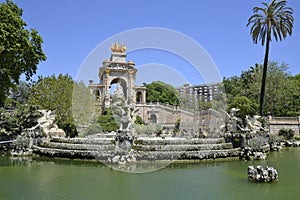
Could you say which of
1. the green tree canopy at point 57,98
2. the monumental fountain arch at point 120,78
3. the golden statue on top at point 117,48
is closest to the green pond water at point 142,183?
the green tree canopy at point 57,98

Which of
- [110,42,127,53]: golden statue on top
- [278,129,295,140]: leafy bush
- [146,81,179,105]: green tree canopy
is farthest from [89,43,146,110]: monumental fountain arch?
[278,129,295,140]: leafy bush

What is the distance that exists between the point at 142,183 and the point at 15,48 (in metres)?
15.6

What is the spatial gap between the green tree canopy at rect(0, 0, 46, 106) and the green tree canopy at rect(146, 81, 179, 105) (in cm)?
4187

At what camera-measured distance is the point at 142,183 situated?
8.77 m

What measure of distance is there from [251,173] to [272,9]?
19.1m

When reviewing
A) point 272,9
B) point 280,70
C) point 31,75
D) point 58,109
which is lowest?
point 58,109

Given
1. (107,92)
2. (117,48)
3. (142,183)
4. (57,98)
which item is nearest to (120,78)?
(107,92)

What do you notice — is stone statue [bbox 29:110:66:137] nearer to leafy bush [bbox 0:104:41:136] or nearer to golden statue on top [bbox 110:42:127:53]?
leafy bush [bbox 0:104:41:136]

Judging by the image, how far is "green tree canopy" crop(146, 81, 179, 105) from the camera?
64.4m

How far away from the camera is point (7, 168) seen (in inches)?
452

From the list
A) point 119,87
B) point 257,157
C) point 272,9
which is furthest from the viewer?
point 119,87

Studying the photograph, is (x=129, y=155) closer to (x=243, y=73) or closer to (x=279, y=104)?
(x=279, y=104)

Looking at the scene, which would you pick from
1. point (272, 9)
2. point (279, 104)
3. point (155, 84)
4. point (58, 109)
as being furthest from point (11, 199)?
point (155, 84)

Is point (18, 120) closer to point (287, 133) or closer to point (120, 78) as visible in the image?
point (287, 133)
